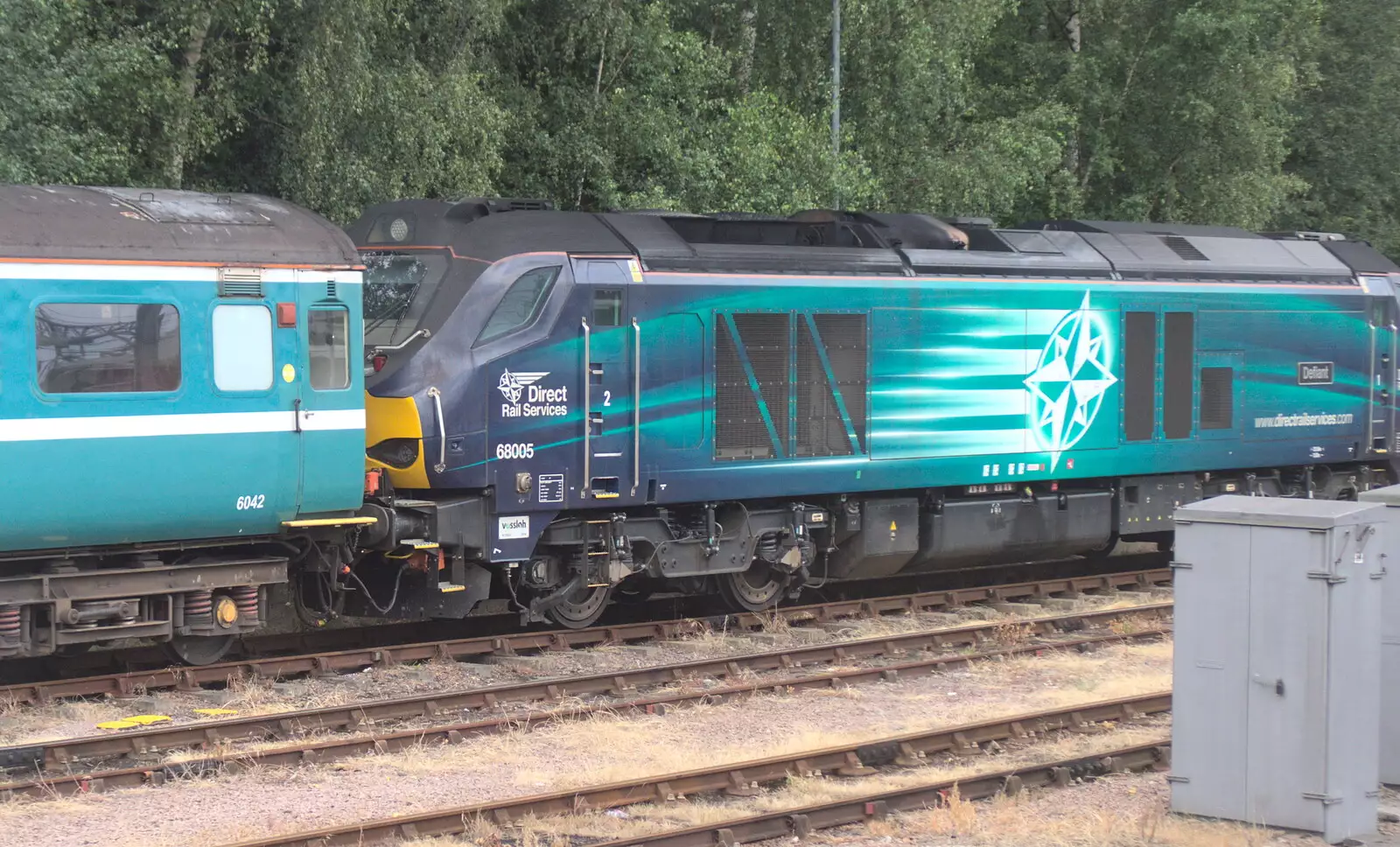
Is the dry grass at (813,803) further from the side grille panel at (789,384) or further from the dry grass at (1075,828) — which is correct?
the side grille panel at (789,384)

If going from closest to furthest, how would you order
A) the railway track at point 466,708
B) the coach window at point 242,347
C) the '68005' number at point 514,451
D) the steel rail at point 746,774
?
the steel rail at point 746,774 < the railway track at point 466,708 < the coach window at point 242,347 < the '68005' number at point 514,451

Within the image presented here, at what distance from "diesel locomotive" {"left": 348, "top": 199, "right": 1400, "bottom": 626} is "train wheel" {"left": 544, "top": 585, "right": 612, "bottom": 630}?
1.6 inches

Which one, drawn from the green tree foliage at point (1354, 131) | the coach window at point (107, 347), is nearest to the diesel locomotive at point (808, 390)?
the coach window at point (107, 347)

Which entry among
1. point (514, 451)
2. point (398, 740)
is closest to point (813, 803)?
point (398, 740)

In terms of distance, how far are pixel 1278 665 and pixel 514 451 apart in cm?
653

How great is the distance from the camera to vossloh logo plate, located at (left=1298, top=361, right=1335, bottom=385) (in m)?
19.2

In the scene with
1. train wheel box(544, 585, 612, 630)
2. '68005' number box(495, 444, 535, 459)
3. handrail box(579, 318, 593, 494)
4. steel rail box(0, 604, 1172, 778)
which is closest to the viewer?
steel rail box(0, 604, 1172, 778)

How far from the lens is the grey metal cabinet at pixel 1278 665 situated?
8.62 meters

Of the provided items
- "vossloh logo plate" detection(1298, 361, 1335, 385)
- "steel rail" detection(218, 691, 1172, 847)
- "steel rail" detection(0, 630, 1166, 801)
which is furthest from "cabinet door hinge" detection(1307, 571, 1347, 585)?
"vossloh logo plate" detection(1298, 361, 1335, 385)

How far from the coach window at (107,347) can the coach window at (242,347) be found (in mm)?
324

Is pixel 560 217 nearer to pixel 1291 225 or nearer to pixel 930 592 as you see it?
pixel 930 592

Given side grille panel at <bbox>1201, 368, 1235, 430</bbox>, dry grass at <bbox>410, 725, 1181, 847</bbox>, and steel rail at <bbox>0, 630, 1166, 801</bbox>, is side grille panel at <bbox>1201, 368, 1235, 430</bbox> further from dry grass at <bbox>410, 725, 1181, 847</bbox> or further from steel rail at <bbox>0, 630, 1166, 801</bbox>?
dry grass at <bbox>410, 725, 1181, 847</bbox>

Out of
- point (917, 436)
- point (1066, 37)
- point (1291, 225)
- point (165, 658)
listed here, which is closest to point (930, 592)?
point (917, 436)

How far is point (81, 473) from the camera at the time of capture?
1080 centimetres
